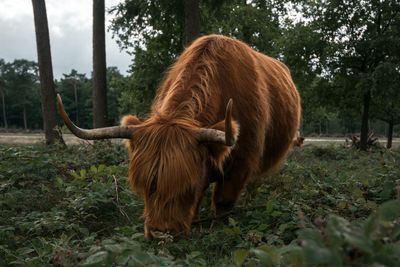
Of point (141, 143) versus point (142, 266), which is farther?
point (141, 143)

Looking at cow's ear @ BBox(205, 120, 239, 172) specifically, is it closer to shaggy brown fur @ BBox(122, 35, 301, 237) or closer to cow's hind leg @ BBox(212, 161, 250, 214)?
shaggy brown fur @ BBox(122, 35, 301, 237)

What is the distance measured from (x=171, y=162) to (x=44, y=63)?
39.7ft

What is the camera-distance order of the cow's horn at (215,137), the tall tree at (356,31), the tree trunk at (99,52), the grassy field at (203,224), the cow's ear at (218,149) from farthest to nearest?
the tall tree at (356,31) < the tree trunk at (99,52) < the cow's ear at (218,149) < the cow's horn at (215,137) < the grassy field at (203,224)

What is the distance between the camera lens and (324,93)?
73.2ft

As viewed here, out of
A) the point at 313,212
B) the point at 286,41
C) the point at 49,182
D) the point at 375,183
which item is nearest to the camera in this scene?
the point at 313,212

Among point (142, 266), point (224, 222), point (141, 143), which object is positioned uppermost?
point (141, 143)

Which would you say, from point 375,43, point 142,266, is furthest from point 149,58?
point 142,266

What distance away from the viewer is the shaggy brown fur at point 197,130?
3.84 meters

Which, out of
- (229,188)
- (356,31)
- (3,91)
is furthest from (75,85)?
(229,188)

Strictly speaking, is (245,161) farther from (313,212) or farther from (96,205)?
(96,205)

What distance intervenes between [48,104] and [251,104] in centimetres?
1060

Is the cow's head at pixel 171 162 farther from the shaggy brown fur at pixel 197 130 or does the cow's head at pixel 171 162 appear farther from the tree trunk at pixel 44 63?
the tree trunk at pixel 44 63

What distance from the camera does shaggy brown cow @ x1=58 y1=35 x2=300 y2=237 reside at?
151 inches

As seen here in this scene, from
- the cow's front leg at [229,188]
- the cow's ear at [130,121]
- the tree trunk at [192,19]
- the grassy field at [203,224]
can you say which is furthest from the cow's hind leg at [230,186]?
the tree trunk at [192,19]
